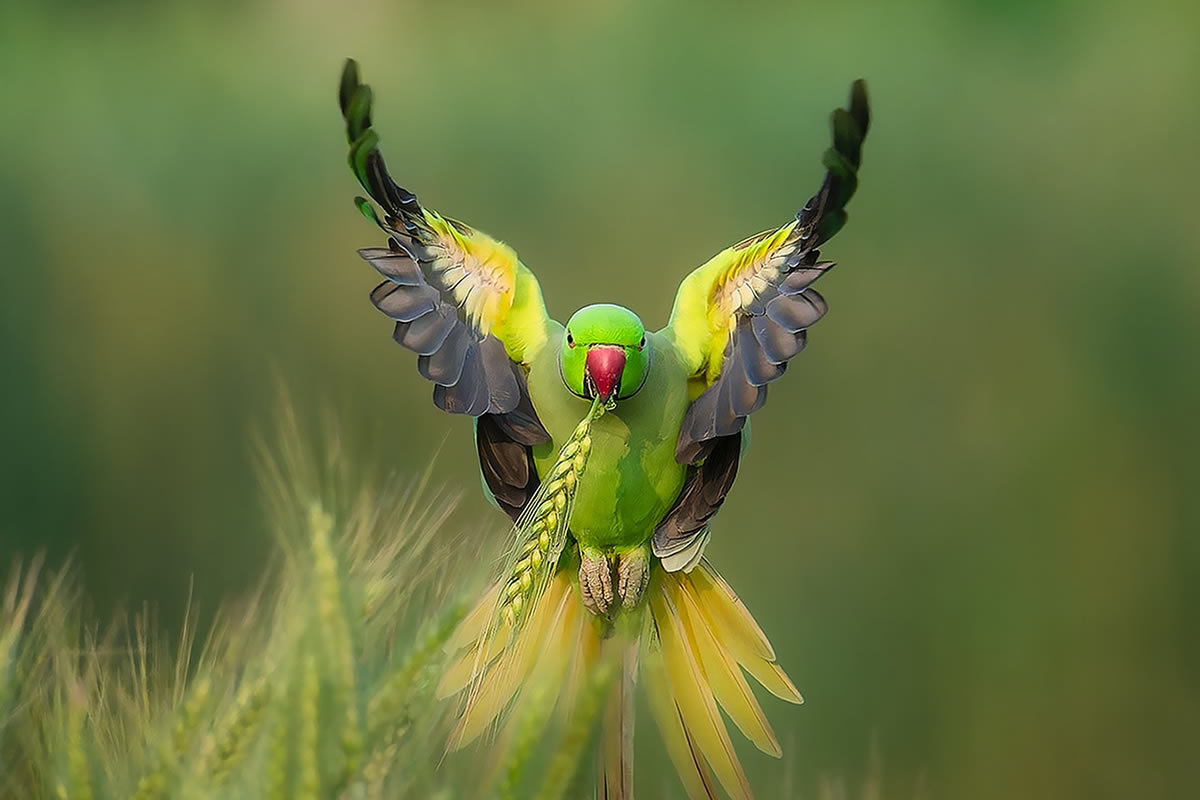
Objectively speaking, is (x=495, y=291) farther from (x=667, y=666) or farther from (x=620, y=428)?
(x=667, y=666)

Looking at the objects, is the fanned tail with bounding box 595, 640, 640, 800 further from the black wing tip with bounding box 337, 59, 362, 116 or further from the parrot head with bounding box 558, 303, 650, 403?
the black wing tip with bounding box 337, 59, 362, 116

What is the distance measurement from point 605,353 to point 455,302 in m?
0.11

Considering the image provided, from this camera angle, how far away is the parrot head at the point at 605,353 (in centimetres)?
60

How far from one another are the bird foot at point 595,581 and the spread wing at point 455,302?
3.4 inches

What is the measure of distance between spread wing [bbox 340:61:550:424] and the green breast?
0.05ft

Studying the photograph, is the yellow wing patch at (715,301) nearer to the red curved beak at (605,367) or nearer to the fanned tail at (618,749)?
the red curved beak at (605,367)

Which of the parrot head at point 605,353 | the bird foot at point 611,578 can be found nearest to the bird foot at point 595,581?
the bird foot at point 611,578

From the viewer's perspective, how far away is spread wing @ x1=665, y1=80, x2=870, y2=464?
57cm

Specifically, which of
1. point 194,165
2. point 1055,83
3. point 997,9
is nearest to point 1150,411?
point 1055,83

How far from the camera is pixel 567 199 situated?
4.77 feet

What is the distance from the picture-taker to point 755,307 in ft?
2.09

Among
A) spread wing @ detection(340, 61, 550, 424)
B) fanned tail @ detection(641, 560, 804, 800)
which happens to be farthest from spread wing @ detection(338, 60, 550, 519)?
fanned tail @ detection(641, 560, 804, 800)

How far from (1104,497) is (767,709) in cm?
52

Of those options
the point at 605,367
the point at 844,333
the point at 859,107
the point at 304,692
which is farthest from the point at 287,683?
the point at 844,333
